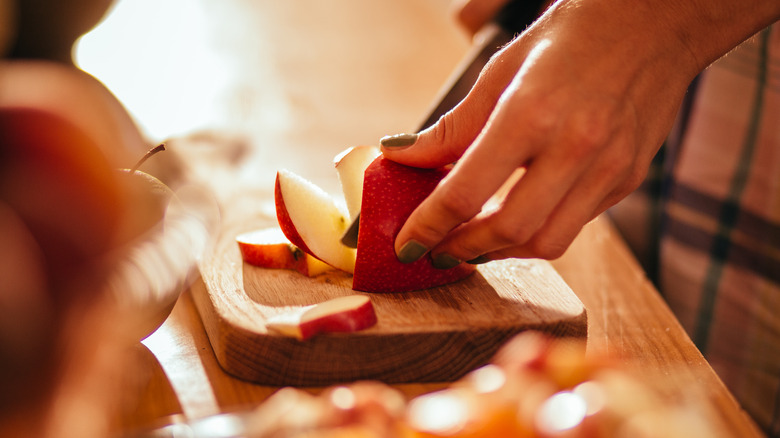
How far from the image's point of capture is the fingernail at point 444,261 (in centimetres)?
98

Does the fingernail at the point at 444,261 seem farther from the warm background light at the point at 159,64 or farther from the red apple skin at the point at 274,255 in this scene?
the warm background light at the point at 159,64

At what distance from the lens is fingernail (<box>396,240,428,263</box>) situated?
952 mm

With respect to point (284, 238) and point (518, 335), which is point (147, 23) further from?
point (518, 335)

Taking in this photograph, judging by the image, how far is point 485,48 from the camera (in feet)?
4.50

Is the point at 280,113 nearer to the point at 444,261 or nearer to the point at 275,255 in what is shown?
the point at 275,255

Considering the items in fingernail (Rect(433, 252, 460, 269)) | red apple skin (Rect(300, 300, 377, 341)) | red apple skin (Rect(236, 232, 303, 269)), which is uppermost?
red apple skin (Rect(236, 232, 303, 269))

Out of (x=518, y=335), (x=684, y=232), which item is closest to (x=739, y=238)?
(x=684, y=232)

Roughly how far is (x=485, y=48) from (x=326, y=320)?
0.72 m

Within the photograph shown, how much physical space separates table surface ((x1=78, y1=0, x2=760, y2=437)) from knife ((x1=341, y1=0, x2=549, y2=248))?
0.35 metres

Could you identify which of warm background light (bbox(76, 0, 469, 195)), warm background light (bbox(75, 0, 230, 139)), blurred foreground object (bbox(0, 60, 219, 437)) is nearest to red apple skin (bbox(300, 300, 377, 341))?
blurred foreground object (bbox(0, 60, 219, 437))

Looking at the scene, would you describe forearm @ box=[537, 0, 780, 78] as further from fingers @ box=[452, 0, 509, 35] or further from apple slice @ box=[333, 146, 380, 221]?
fingers @ box=[452, 0, 509, 35]

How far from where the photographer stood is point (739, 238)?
153 cm

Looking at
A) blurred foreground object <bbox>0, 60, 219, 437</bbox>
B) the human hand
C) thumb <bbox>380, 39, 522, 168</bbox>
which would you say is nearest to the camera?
blurred foreground object <bbox>0, 60, 219, 437</bbox>

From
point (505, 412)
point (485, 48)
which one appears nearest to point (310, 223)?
point (485, 48)
